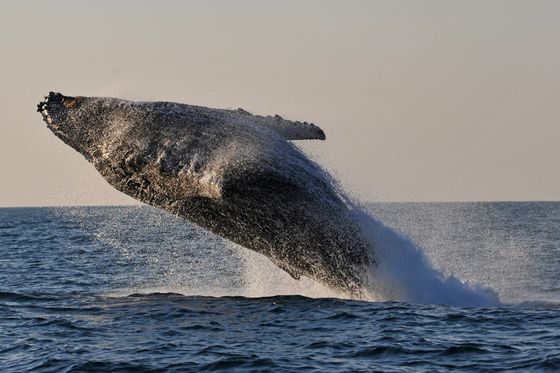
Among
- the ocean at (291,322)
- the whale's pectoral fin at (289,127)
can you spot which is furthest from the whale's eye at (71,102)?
the ocean at (291,322)

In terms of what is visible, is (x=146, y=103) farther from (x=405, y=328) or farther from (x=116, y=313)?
(x=405, y=328)

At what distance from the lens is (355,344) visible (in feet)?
26.9

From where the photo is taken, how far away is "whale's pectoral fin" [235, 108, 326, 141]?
30.0 feet

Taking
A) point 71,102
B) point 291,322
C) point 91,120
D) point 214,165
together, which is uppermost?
point 71,102

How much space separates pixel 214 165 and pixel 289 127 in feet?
6.00

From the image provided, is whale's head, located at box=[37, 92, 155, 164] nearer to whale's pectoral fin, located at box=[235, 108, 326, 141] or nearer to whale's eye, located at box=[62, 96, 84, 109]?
whale's eye, located at box=[62, 96, 84, 109]

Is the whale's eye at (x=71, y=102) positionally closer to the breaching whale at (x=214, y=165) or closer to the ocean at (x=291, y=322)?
the breaching whale at (x=214, y=165)

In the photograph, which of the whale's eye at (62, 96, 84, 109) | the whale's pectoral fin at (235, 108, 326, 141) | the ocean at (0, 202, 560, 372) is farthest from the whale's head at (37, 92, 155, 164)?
the ocean at (0, 202, 560, 372)

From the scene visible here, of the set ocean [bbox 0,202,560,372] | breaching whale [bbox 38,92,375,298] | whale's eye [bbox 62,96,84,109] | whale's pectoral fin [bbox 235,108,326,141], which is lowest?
ocean [bbox 0,202,560,372]

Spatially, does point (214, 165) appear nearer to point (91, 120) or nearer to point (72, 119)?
point (91, 120)

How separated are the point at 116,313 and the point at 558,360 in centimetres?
756

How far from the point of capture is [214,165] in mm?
8047

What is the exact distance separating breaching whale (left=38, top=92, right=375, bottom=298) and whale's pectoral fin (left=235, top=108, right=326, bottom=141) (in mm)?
18

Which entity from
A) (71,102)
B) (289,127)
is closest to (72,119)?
(71,102)
